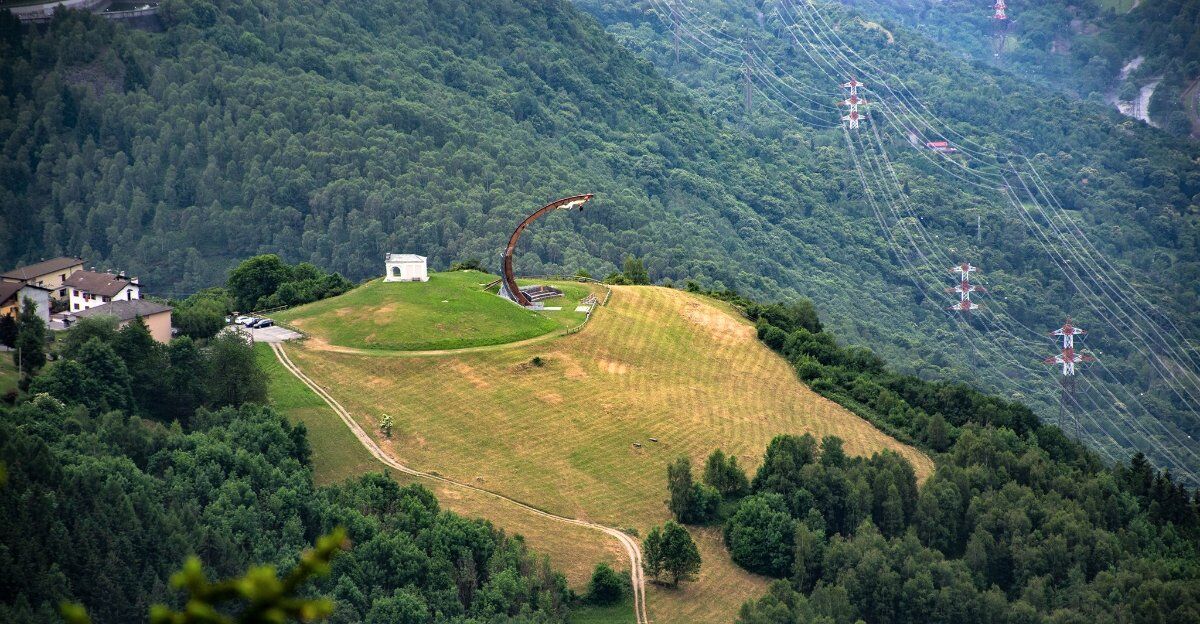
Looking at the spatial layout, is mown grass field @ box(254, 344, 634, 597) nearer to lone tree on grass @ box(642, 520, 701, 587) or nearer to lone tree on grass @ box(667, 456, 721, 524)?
lone tree on grass @ box(642, 520, 701, 587)

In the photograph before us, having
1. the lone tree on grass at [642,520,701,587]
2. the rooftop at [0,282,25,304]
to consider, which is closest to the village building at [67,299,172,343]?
the rooftop at [0,282,25,304]

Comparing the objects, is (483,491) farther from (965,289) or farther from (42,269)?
(965,289)

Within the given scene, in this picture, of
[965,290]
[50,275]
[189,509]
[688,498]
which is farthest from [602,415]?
[965,290]

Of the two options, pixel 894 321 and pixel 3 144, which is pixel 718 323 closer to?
pixel 894 321

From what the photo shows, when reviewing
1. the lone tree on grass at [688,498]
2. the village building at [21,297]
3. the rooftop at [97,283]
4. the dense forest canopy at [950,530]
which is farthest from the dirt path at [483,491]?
the village building at [21,297]

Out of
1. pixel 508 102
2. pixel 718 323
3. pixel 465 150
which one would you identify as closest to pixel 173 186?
pixel 465 150

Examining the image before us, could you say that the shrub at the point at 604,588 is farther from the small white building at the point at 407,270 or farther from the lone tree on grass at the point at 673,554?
the small white building at the point at 407,270
